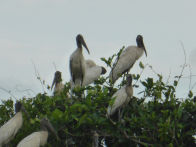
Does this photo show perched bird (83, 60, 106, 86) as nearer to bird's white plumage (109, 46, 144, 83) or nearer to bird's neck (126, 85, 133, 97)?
bird's white plumage (109, 46, 144, 83)

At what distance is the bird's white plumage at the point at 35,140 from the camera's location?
16.7ft

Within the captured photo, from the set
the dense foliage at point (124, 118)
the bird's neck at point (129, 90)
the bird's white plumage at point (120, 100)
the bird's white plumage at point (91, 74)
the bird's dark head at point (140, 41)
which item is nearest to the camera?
the dense foliage at point (124, 118)

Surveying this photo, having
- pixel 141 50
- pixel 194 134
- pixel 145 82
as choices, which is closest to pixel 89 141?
pixel 145 82

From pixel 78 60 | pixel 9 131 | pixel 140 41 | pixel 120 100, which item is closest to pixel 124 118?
pixel 120 100

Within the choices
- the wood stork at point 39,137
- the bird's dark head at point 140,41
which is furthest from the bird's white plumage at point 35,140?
the bird's dark head at point 140,41

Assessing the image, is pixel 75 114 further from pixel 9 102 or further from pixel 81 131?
pixel 9 102

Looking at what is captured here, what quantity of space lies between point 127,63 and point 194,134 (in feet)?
12.9

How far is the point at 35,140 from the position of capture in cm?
522

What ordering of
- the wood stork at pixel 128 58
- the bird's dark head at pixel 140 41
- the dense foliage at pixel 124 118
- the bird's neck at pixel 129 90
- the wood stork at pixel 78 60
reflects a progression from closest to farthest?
the dense foliage at pixel 124 118
the bird's neck at pixel 129 90
the wood stork at pixel 78 60
the wood stork at pixel 128 58
the bird's dark head at pixel 140 41

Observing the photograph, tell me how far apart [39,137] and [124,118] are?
1.23 meters

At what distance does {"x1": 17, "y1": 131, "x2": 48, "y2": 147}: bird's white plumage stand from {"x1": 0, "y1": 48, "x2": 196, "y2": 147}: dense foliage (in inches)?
6.2

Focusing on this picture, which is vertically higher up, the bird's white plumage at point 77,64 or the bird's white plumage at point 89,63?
the bird's white plumage at point 89,63

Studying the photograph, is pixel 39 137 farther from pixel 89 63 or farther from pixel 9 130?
pixel 89 63

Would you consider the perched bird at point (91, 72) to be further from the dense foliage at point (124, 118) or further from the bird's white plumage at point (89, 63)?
the dense foliage at point (124, 118)
